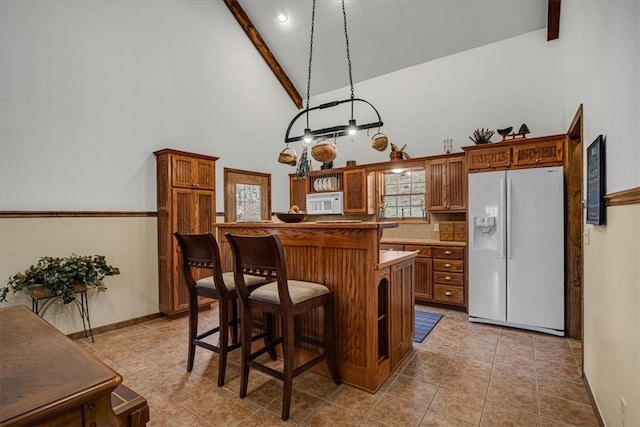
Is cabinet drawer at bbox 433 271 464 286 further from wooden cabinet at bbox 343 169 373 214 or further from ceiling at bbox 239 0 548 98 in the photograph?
ceiling at bbox 239 0 548 98

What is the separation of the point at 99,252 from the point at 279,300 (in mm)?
2765

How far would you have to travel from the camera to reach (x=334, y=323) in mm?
2447

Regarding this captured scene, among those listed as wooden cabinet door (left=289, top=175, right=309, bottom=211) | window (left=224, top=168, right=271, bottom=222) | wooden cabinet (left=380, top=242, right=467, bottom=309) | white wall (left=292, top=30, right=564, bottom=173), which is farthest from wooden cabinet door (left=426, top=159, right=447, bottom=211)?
window (left=224, top=168, right=271, bottom=222)

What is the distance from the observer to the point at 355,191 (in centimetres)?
533

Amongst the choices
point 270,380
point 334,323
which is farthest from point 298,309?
point 270,380

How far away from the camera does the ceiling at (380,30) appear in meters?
4.21

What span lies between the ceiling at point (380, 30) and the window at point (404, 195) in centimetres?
177

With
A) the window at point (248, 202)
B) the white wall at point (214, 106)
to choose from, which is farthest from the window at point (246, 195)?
the white wall at point (214, 106)

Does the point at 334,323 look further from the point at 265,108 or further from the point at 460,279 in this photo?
the point at 265,108

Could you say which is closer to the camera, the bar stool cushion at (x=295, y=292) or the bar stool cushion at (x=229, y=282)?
the bar stool cushion at (x=295, y=292)

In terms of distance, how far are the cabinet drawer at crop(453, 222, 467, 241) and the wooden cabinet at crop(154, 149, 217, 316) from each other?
3419 millimetres

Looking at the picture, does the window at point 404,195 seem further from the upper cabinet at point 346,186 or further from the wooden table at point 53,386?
the wooden table at point 53,386

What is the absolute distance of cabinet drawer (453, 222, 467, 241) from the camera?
4242 mm

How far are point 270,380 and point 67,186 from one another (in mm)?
2980
